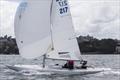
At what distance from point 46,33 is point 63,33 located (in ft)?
5.17

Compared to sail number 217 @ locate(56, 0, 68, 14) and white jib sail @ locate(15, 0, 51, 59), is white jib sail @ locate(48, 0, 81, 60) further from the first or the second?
white jib sail @ locate(15, 0, 51, 59)

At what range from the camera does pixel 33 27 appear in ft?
133

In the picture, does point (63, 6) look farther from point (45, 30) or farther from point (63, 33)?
point (45, 30)

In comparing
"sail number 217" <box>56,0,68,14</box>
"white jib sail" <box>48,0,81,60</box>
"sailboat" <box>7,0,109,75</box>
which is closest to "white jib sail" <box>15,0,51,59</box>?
"sailboat" <box>7,0,109,75</box>

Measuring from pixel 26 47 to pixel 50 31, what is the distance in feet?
8.10

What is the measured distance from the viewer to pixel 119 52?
162875 mm

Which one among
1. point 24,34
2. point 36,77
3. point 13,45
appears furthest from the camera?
point 13,45

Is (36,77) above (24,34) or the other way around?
the other way around

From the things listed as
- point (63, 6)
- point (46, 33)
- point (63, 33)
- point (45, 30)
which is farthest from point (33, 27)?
point (63, 6)

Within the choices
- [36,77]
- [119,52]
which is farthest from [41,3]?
[119,52]

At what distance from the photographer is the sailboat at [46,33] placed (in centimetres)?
4016

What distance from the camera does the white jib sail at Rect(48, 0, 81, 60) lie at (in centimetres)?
4112

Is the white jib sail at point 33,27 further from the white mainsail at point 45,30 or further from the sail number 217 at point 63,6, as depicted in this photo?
the sail number 217 at point 63,6

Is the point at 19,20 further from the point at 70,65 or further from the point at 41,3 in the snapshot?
the point at 70,65
